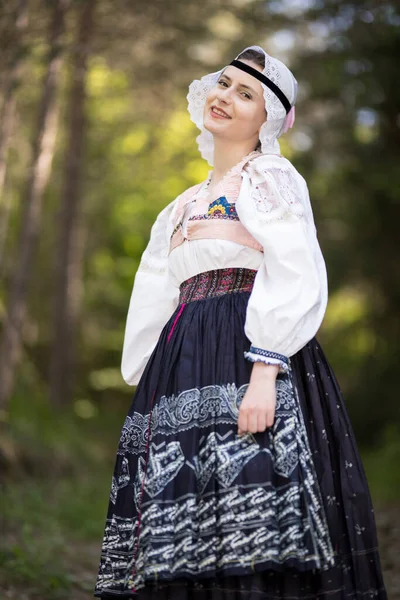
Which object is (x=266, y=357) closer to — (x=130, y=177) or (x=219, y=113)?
(x=219, y=113)

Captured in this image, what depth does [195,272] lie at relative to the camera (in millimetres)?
2479

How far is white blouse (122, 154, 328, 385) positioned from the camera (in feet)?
7.21

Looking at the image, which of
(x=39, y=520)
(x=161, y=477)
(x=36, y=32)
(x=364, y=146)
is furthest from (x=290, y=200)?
(x=364, y=146)

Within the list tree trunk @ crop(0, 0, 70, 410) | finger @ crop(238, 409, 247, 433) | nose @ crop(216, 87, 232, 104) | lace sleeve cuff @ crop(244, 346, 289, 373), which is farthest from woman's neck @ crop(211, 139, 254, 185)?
tree trunk @ crop(0, 0, 70, 410)

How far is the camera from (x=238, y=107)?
2525 millimetres

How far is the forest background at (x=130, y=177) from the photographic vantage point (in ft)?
17.3

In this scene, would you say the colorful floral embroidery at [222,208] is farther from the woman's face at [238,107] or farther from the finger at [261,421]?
the finger at [261,421]

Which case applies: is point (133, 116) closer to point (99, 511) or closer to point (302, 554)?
point (99, 511)

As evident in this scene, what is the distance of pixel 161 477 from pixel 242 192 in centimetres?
87

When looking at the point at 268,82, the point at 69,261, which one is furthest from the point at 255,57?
the point at 69,261

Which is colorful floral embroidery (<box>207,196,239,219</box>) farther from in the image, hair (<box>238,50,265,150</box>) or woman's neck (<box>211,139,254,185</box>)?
hair (<box>238,50,265,150</box>)

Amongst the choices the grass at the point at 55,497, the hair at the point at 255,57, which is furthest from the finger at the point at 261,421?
the grass at the point at 55,497

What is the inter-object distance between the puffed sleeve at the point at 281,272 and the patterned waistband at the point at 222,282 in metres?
0.11

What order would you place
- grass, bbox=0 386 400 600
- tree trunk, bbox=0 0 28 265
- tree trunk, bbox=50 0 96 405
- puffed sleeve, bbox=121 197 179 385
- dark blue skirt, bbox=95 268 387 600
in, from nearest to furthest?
dark blue skirt, bbox=95 268 387 600 < puffed sleeve, bbox=121 197 179 385 < grass, bbox=0 386 400 600 < tree trunk, bbox=0 0 28 265 < tree trunk, bbox=50 0 96 405
